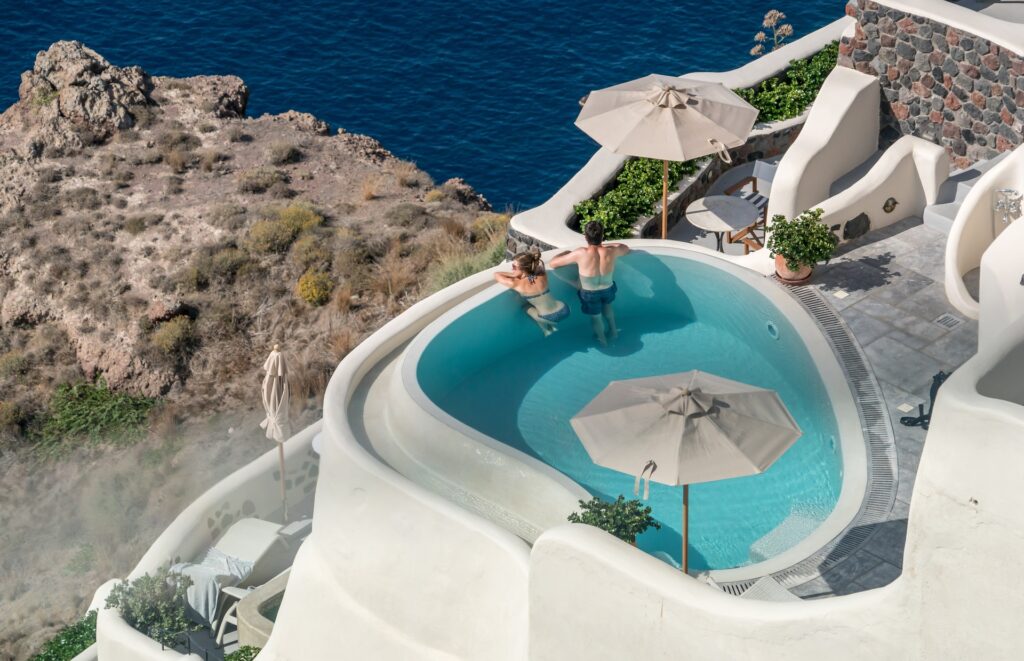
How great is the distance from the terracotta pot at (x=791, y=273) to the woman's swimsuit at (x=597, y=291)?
7.67 ft

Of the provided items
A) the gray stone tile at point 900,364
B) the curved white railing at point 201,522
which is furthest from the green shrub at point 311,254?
the gray stone tile at point 900,364

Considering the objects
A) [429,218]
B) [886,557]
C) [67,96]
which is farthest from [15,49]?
[886,557]

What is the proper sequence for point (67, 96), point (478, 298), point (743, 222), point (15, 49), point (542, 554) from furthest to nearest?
point (15, 49) < point (67, 96) < point (743, 222) < point (478, 298) < point (542, 554)

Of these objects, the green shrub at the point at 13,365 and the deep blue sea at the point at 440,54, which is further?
the deep blue sea at the point at 440,54

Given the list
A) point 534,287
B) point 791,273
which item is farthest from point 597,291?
point 791,273

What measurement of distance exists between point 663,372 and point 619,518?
3689 millimetres

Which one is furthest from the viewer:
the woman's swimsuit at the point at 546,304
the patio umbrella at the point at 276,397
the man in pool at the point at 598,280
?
the patio umbrella at the point at 276,397

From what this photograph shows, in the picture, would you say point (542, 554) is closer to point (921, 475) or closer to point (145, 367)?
point (921, 475)

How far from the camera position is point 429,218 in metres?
33.7

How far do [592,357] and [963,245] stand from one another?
499 cm

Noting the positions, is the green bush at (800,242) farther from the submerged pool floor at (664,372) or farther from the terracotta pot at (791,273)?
the submerged pool floor at (664,372)

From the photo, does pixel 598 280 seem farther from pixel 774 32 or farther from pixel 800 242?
pixel 774 32

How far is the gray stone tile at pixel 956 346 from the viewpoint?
1510cm

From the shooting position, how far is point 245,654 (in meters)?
16.9
